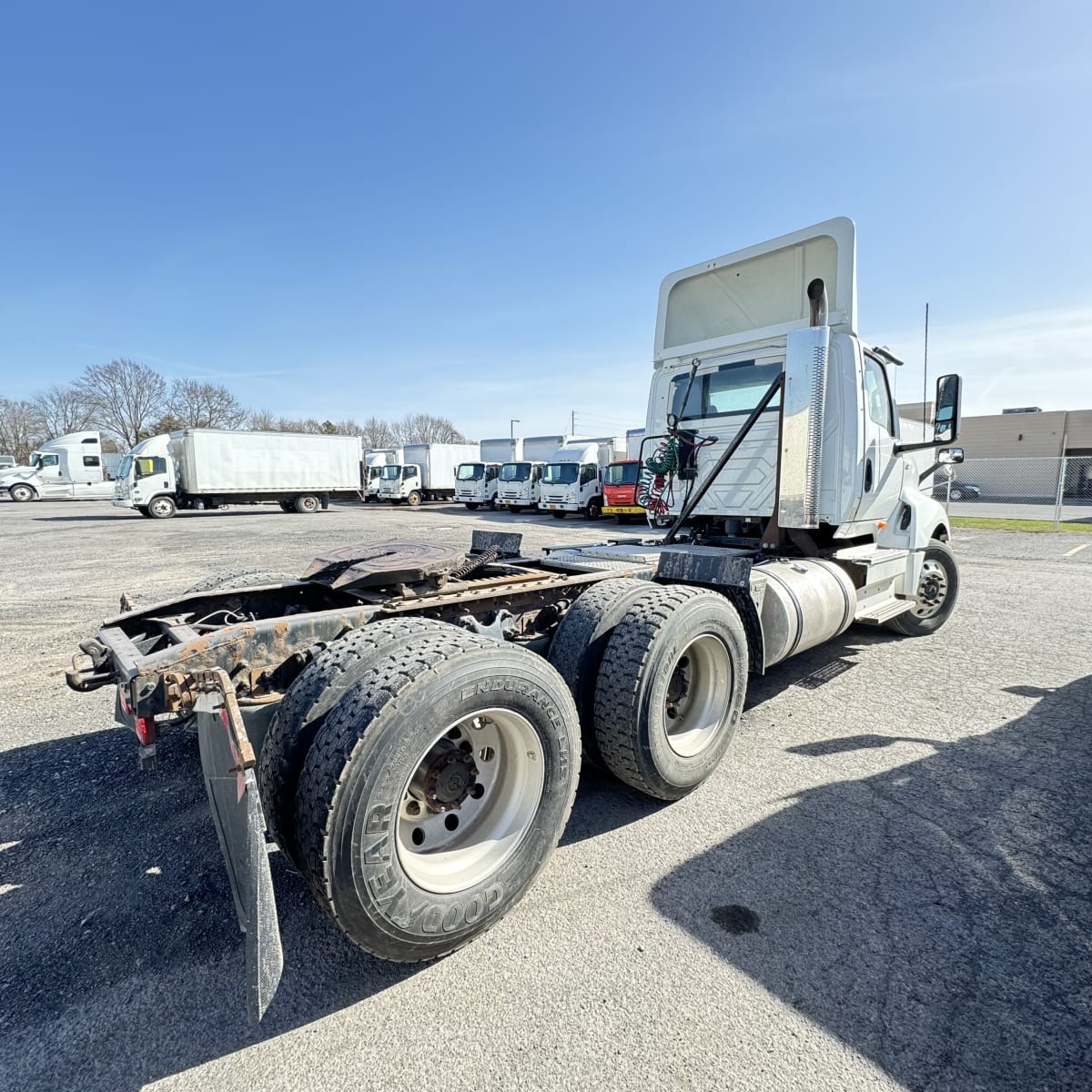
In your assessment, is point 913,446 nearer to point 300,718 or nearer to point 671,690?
point 671,690

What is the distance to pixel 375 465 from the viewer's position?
39.2 meters

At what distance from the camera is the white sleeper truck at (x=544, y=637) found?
2.03 meters

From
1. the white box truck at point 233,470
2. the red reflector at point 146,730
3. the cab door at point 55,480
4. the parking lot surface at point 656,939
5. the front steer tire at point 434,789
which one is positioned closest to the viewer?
the parking lot surface at point 656,939

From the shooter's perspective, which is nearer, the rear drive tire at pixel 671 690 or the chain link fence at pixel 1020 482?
the rear drive tire at pixel 671 690

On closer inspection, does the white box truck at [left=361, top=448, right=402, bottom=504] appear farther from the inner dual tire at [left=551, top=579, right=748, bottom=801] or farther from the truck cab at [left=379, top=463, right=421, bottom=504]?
the inner dual tire at [left=551, top=579, right=748, bottom=801]

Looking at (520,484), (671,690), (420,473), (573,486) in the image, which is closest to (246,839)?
(671,690)

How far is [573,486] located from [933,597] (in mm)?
19390

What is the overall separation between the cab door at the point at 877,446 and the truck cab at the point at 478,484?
991 inches

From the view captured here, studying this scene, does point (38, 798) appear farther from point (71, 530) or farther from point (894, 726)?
point (71, 530)

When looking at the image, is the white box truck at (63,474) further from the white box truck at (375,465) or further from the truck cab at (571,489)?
the truck cab at (571,489)

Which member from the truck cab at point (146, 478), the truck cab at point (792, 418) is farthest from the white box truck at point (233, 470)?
the truck cab at point (792, 418)

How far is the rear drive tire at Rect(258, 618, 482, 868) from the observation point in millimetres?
2127

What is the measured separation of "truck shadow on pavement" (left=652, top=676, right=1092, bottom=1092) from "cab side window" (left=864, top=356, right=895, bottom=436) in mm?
2905

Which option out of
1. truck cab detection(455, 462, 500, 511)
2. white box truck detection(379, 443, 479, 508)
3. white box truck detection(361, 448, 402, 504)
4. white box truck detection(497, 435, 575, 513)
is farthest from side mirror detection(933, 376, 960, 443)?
white box truck detection(379, 443, 479, 508)
